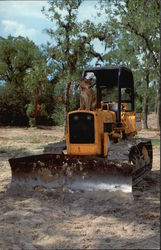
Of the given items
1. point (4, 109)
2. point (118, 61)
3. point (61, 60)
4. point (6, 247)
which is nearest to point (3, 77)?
point (4, 109)

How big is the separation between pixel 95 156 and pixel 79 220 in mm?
2351

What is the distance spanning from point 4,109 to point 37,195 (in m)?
29.5

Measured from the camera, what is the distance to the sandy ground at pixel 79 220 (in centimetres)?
539

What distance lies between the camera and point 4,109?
3666 cm

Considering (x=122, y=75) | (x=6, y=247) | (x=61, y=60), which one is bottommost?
(x=6, y=247)

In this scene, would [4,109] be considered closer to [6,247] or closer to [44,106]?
[44,106]

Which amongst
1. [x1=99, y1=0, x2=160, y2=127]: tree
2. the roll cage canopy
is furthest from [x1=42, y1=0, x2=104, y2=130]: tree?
the roll cage canopy

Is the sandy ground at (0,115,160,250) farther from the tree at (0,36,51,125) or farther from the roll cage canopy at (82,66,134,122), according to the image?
the tree at (0,36,51,125)

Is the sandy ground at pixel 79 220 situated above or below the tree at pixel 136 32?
below

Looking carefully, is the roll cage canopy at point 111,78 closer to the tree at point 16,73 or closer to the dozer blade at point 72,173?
the dozer blade at point 72,173

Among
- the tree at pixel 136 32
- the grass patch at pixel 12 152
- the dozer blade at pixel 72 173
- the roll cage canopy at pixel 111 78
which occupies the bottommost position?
the grass patch at pixel 12 152

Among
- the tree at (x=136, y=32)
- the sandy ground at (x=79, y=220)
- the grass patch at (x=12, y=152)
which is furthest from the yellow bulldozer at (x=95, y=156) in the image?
the tree at (x=136, y=32)

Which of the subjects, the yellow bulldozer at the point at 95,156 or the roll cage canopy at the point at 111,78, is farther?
the roll cage canopy at the point at 111,78

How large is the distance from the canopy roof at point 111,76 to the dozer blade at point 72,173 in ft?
7.19
